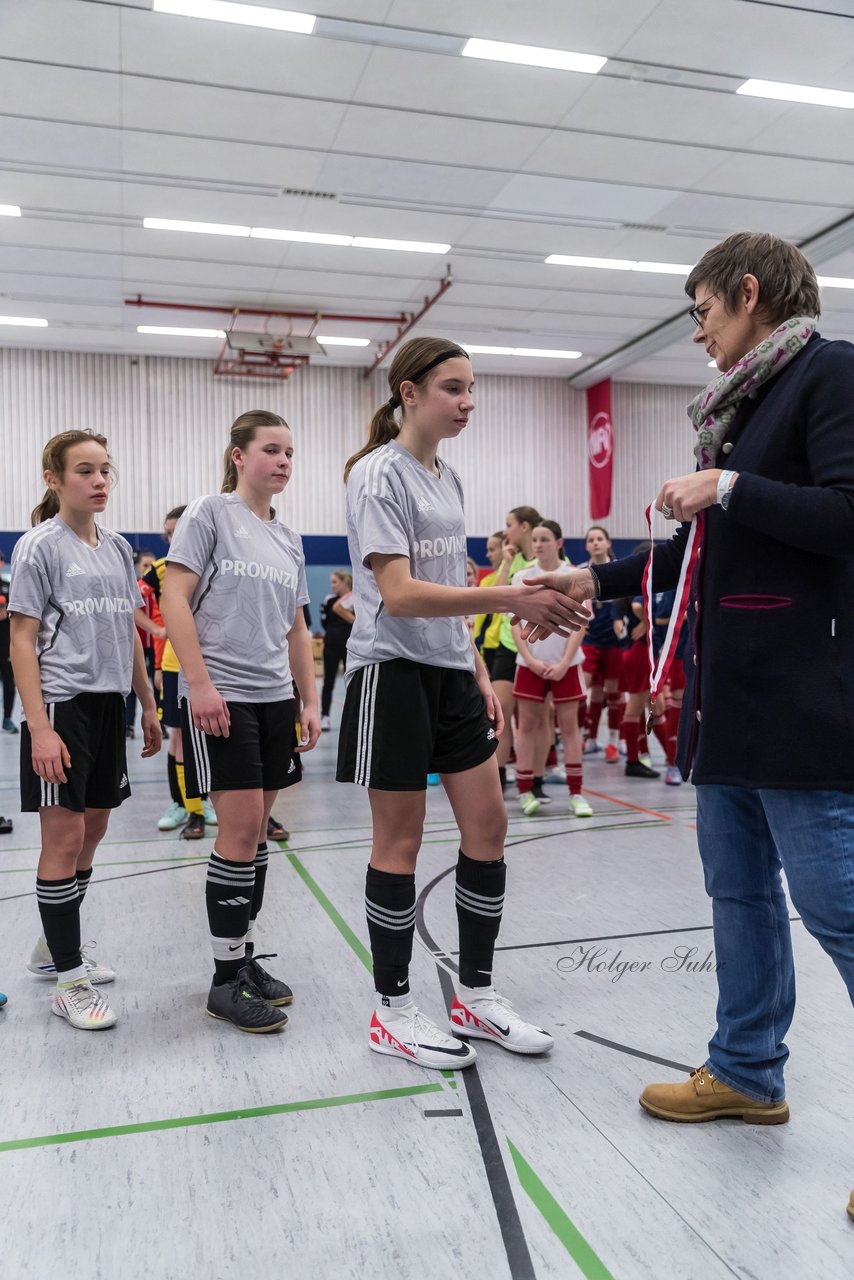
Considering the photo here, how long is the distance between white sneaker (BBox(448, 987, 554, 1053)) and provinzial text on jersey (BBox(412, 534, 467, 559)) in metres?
1.04

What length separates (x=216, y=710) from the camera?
228 centimetres

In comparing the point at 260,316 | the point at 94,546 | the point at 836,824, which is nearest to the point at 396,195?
the point at 260,316

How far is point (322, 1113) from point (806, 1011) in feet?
4.09

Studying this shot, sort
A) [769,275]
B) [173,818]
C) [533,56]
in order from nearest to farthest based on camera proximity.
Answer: [769,275] < [173,818] < [533,56]

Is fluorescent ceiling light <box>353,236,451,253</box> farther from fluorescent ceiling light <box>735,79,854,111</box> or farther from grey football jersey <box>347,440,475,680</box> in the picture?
grey football jersey <box>347,440,475,680</box>

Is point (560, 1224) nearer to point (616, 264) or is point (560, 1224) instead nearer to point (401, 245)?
point (401, 245)

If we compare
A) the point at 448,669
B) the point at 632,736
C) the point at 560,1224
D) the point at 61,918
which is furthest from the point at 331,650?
the point at 560,1224

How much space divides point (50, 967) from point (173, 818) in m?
2.00

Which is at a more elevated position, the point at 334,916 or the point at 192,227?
the point at 192,227

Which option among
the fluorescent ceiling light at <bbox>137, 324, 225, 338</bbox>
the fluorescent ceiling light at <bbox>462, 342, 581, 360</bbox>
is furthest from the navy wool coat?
the fluorescent ceiling light at <bbox>462, 342, 581, 360</bbox>

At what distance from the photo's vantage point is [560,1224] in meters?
1.51

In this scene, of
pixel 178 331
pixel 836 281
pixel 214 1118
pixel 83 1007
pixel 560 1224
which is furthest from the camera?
pixel 178 331

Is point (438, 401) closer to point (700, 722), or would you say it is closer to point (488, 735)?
point (488, 735)

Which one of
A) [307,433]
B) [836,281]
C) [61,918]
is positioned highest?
[836,281]
